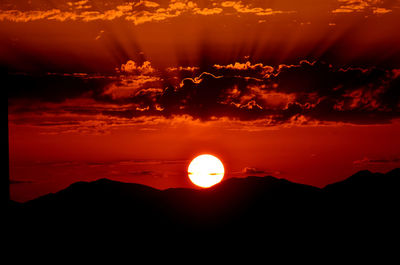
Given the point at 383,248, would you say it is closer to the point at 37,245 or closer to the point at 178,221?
the point at 178,221

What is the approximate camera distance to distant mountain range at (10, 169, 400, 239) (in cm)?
6303

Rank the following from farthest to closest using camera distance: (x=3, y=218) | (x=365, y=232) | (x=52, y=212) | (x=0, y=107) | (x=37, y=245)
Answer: (x=52, y=212)
(x=365, y=232)
(x=37, y=245)
(x=3, y=218)
(x=0, y=107)

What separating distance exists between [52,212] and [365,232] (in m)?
37.1

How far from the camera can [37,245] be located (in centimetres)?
5097

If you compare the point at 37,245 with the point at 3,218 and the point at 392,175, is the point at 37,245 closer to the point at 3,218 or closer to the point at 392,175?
the point at 3,218

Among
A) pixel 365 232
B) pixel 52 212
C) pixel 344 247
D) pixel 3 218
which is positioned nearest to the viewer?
pixel 3 218

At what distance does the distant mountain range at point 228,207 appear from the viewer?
63.0 m

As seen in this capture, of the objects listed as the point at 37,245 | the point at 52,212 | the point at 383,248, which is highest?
Result: the point at 52,212

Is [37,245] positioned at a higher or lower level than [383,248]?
higher

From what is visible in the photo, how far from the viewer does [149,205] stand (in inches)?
2913

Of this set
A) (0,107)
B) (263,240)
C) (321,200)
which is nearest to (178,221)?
(263,240)

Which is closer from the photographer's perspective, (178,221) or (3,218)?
(3,218)

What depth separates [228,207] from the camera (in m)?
72.1

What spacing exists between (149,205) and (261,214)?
1525cm
